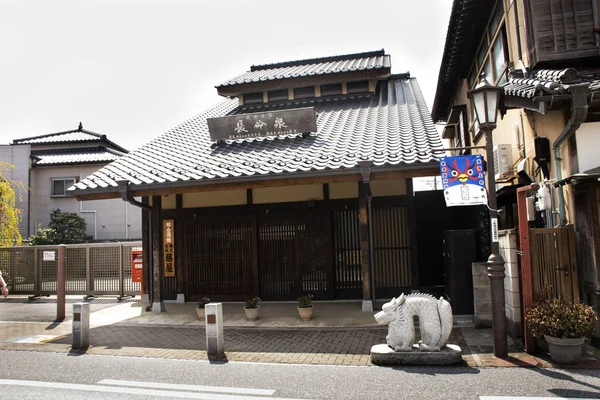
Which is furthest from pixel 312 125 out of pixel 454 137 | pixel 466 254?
pixel 454 137

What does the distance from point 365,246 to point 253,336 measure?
3.16m

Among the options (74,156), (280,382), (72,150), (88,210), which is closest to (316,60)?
(280,382)

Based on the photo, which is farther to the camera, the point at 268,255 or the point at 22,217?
the point at 22,217

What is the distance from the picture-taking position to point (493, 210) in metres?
6.52

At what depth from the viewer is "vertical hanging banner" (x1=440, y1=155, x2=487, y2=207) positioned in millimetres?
7074

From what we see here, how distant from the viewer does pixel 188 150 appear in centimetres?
1274

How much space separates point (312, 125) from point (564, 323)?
8.15 m

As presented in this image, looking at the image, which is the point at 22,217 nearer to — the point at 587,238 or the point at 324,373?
the point at 324,373

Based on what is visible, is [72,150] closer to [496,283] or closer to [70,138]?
[70,138]

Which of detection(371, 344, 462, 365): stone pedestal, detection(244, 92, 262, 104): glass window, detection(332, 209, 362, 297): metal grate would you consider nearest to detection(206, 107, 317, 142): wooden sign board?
detection(332, 209, 362, 297): metal grate

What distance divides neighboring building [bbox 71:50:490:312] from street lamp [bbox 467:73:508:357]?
231 centimetres

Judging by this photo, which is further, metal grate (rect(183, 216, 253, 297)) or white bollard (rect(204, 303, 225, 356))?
metal grate (rect(183, 216, 253, 297))

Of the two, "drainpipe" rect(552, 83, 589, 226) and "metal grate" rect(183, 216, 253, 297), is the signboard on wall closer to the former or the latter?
"metal grate" rect(183, 216, 253, 297)

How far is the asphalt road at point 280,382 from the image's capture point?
16.6ft
